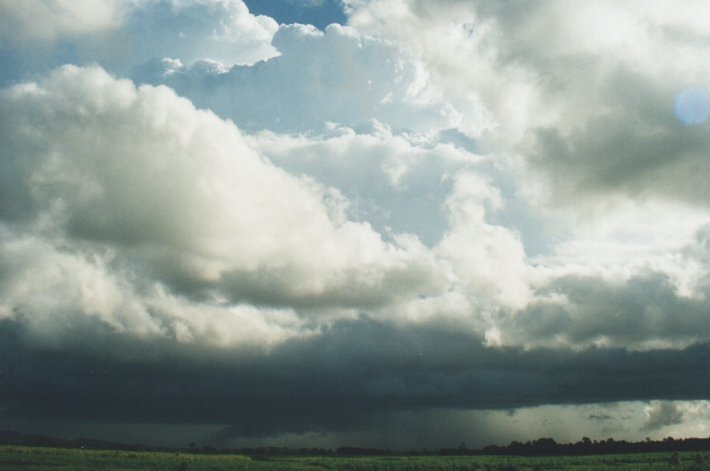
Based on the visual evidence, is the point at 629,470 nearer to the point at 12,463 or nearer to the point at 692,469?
the point at 692,469

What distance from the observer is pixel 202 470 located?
4008 inches

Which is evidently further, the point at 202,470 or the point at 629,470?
the point at 202,470

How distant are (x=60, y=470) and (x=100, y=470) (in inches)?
287

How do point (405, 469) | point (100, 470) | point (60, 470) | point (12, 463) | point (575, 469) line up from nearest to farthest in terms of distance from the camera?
point (60, 470)
point (100, 470)
point (575, 469)
point (12, 463)
point (405, 469)

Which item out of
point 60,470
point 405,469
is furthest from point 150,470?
point 405,469

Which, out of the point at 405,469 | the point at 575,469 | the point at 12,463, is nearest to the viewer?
the point at 575,469

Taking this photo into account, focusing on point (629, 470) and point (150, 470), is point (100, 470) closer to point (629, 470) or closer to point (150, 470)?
point (150, 470)

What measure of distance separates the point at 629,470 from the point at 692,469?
11943 mm

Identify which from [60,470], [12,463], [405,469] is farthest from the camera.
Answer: [405,469]

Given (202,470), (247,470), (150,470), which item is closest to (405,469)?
(247,470)

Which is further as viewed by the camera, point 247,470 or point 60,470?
point 247,470

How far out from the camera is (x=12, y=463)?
104m

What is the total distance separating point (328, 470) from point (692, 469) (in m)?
59.1

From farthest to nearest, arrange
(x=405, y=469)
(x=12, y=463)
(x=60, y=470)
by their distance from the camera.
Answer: (x=405, y=469) < (x=12, y=463) < (x=60, y=470)
